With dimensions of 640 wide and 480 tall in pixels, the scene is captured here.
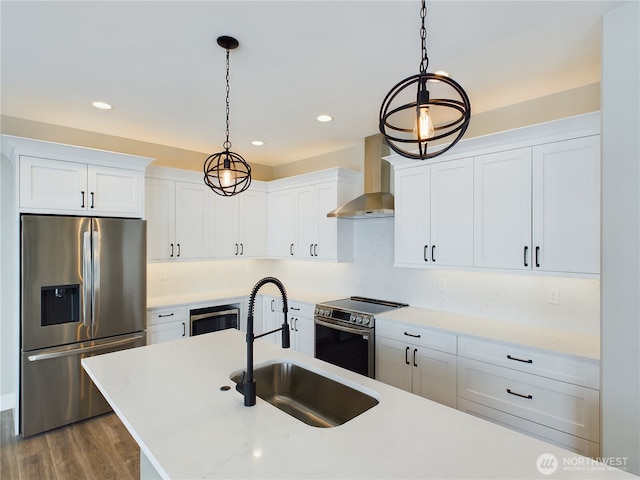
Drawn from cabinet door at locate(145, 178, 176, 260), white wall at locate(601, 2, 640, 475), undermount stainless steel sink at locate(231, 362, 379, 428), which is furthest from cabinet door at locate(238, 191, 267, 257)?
white wall at locate(601, 2, 640, 475)

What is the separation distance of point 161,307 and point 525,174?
358cm

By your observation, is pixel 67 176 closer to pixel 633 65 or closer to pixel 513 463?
pixel 513 463

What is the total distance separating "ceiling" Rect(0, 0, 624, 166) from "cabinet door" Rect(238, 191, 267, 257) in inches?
59.4

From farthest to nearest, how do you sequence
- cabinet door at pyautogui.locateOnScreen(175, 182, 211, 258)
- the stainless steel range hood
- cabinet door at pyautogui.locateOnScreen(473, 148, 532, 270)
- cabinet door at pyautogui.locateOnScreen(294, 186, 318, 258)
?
1. cabinet door at pyautogui.locateOnScreen(294, 186, 318, 258)
2. cabinet door at pyautogui.locateOnScreen(175, 182, 211, 258)
3. the stainless steel range hood
4. cabinet door at pyautogui.locateOnScreen(473, 148, 532, 270)

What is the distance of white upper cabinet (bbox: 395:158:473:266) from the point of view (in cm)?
291

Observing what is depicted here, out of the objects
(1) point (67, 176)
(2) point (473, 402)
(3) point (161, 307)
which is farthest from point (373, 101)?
(3) point (161, 307)

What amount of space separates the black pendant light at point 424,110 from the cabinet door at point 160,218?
2560 millimetres

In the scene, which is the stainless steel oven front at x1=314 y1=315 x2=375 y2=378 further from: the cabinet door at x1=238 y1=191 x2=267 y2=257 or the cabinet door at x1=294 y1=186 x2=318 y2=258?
the cabinet door at x1=238 y1=191 x2=267 y2=257

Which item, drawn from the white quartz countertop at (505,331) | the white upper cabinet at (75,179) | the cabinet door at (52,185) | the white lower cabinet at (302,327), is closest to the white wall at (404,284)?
the white quartz countertop at (505,331)

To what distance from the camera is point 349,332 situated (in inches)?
133

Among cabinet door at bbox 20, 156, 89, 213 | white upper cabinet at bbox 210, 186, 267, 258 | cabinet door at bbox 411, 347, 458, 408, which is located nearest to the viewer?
cabinet door at bbox 411, 347, 458, 408

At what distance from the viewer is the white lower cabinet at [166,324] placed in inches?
143

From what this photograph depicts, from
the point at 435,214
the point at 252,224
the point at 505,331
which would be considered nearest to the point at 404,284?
the point at 435,214

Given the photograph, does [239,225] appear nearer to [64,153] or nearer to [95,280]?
[95,280]
